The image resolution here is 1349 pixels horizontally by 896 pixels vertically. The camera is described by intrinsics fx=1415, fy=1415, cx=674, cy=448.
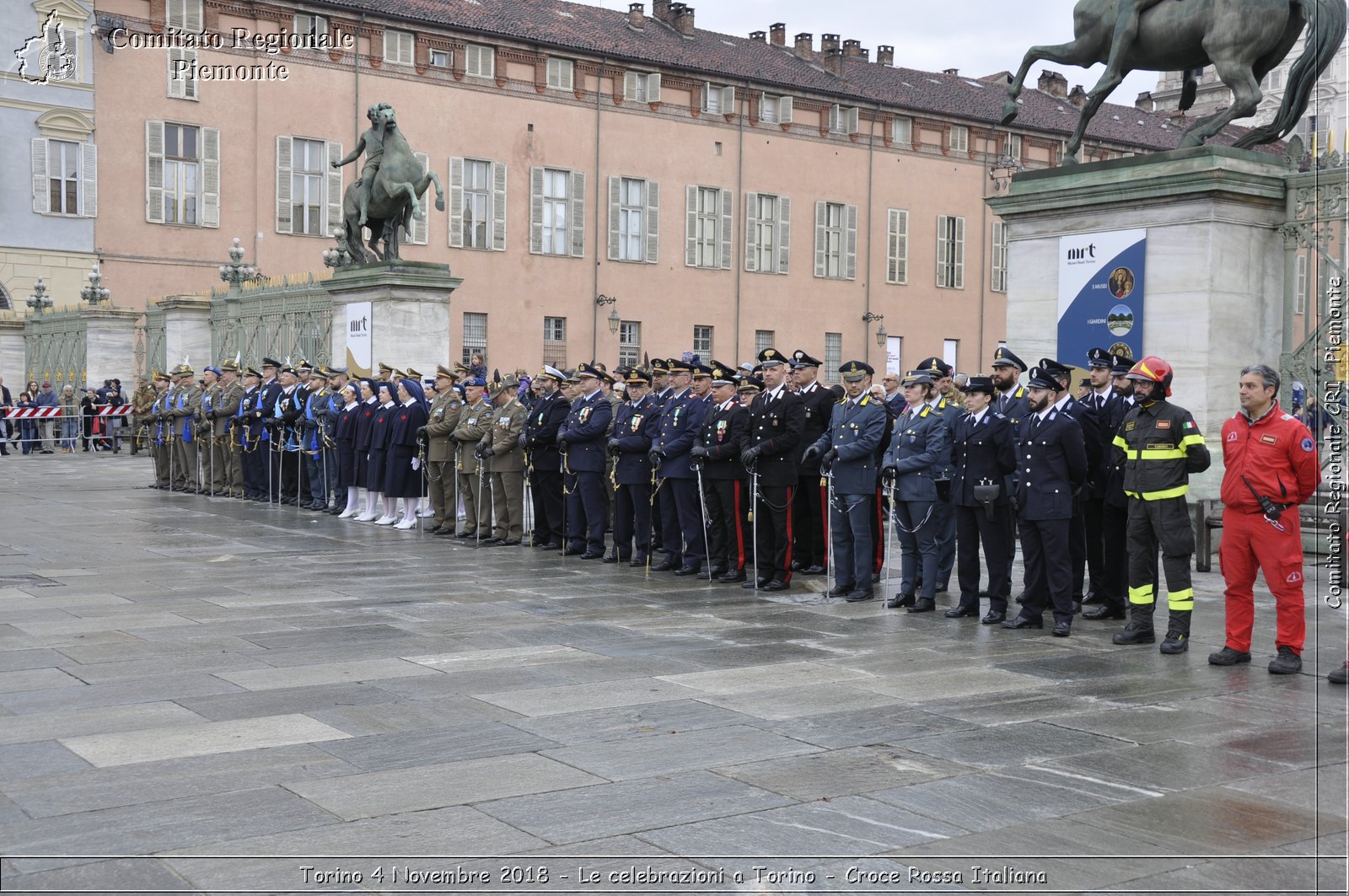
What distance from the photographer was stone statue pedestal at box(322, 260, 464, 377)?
20172 mm

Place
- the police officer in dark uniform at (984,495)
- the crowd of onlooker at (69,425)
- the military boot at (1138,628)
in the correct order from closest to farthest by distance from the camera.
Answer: the military boot at (1138,628), the police officer in dark uniform at (984,495), the crowd of onlooker at (69,425)

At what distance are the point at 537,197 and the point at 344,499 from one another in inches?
1027

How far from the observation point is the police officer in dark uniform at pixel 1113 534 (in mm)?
10148

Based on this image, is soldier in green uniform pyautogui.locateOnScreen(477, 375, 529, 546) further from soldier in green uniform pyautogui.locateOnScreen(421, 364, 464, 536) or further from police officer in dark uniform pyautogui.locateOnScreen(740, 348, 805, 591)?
police officer in dark uniform pyautogui.locateOnScreen(740, 348, 805, 591)

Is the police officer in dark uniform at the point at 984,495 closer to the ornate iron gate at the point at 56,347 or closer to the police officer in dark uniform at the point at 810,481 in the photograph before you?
the police officer in dark uniform at the point at 810,481

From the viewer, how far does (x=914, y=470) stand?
1055 centimetres

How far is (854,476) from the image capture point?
35.6 ft

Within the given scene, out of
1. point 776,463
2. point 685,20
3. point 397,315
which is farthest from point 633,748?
point 685,20

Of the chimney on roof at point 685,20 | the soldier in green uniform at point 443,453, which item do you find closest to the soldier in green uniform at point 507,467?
the soldier in green uniform at point 443,453

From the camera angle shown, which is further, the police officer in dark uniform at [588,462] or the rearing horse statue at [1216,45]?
the police officer in dark uniform at [588,462]

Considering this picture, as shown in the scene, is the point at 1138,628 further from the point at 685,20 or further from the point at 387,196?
the point at 685,20

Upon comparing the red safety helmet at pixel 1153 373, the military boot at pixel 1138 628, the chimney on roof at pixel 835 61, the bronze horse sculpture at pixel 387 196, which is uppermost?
the chimney on roof at pixel 835 61

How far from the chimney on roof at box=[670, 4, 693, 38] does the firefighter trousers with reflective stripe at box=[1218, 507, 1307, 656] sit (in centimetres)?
4321

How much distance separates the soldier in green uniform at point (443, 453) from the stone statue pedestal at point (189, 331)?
13663 millimetres
